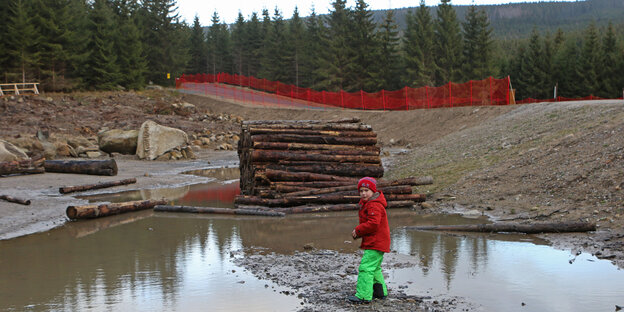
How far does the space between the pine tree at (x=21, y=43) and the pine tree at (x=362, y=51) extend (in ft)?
108

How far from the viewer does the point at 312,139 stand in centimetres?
1557

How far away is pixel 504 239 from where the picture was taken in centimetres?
982

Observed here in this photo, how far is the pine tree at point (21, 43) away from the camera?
4544 centimetres

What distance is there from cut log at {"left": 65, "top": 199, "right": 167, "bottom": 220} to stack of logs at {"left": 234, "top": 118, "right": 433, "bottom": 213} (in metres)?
2.34

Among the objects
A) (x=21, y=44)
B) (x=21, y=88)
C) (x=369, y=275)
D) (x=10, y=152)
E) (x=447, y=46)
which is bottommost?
(x=369, y=275)

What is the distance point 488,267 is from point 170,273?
4.64 m

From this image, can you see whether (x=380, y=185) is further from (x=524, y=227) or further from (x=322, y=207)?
(x=524, y=227)

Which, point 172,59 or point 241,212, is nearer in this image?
point 241,212

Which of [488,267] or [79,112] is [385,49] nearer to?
[79,112]

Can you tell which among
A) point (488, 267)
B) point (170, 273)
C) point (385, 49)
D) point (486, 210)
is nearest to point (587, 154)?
point (486, 210)

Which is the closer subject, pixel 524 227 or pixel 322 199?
pixel 524 227

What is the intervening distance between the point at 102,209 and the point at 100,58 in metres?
41.8

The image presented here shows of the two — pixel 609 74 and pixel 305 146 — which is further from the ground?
pixel 609 74

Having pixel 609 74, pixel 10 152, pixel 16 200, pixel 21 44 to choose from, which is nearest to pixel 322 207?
pixel 16 200
